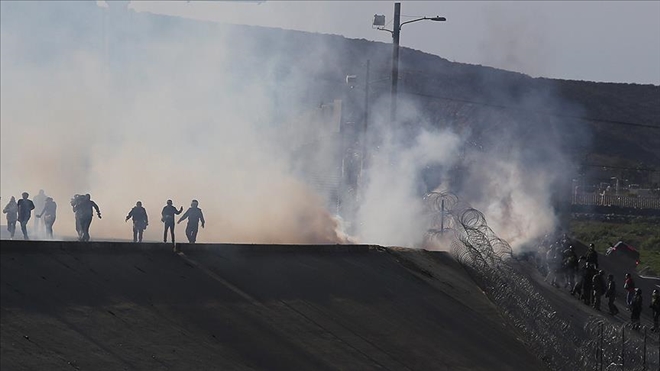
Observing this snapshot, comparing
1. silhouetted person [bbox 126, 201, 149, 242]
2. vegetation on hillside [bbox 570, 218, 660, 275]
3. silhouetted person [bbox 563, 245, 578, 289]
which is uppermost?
silhouetted person [bbox 126, 201, 149, 242]

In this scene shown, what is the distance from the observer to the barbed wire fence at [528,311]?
24391 millimetres

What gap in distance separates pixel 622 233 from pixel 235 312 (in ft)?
166

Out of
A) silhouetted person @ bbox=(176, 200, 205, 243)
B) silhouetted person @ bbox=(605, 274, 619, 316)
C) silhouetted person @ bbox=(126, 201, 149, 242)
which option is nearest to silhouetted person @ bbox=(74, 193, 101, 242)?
silhouetted person @ bbox=(126, 201, 149, 242)

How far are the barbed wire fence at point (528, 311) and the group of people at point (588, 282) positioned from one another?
157cm

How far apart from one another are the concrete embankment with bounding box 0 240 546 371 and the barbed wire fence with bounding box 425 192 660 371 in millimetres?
672

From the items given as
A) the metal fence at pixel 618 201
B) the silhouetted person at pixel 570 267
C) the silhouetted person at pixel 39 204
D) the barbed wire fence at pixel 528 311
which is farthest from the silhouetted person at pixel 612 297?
the metal fence at pixel 618 201

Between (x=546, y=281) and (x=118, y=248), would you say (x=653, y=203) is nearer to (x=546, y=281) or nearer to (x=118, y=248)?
(x=546, y=281)

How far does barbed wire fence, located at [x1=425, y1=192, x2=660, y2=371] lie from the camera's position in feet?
80.0

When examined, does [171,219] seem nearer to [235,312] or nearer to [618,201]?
[235,312]

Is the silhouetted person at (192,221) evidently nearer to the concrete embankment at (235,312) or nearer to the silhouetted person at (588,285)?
the concrete embankment at (235,312)

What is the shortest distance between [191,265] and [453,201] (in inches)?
494

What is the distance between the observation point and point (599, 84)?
133750 millimetres

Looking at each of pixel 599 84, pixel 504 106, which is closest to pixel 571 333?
pixel 504 106

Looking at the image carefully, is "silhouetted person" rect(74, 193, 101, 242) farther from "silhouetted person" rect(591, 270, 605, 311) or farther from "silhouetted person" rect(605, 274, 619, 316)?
"silhouetted person" rect(605, 274, 619, 316)
